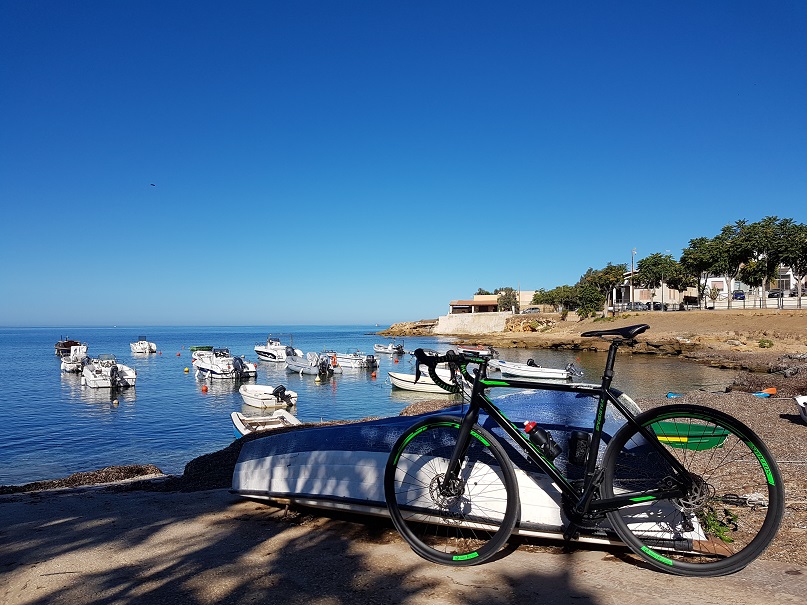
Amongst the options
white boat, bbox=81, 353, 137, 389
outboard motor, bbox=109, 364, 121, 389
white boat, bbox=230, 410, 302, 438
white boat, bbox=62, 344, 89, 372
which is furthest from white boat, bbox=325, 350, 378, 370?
white boat, bbox=230, 410, 302, 438

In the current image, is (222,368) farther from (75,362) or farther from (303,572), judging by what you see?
(303,572)

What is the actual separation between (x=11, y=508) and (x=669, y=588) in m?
7.19

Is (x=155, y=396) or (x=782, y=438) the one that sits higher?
(x=782, y=438)

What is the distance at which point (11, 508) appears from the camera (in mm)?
6887

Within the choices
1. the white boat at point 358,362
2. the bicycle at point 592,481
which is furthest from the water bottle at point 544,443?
the white boat at point 358,362

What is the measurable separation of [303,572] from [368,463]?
1.14m

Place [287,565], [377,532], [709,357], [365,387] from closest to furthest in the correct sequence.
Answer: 1. [287,565]
2. [377,532]
3. [365,387]
4. [709,357]

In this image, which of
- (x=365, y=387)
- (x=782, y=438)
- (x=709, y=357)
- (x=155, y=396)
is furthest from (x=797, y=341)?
(x=155, y=396)

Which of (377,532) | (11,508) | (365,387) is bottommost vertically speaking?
(365,387)

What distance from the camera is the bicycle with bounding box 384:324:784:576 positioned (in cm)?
378

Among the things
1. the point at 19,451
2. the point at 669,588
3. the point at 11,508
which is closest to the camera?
the point at 669,588

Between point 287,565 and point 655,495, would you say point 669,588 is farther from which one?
point 287,565

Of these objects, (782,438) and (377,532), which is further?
(782,438)

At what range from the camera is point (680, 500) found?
383cm
